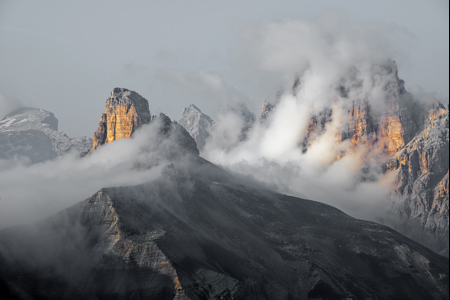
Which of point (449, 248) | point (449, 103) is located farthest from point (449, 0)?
point (449, 248)

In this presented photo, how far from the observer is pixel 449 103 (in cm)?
15550

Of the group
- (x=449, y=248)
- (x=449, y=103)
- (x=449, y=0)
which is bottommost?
(x=449, y=248)

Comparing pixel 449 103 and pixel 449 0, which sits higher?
pixel 449 0

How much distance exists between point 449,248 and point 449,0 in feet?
249

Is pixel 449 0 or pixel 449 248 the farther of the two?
pixel 449 0

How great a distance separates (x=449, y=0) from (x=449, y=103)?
32.4 metres

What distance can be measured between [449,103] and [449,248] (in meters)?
50.6

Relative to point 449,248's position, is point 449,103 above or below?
above

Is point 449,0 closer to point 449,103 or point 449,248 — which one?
point 449,103

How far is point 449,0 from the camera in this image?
484 ft

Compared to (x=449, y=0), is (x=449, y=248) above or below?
below

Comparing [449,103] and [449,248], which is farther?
[449,103]

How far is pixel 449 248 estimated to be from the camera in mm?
130250
